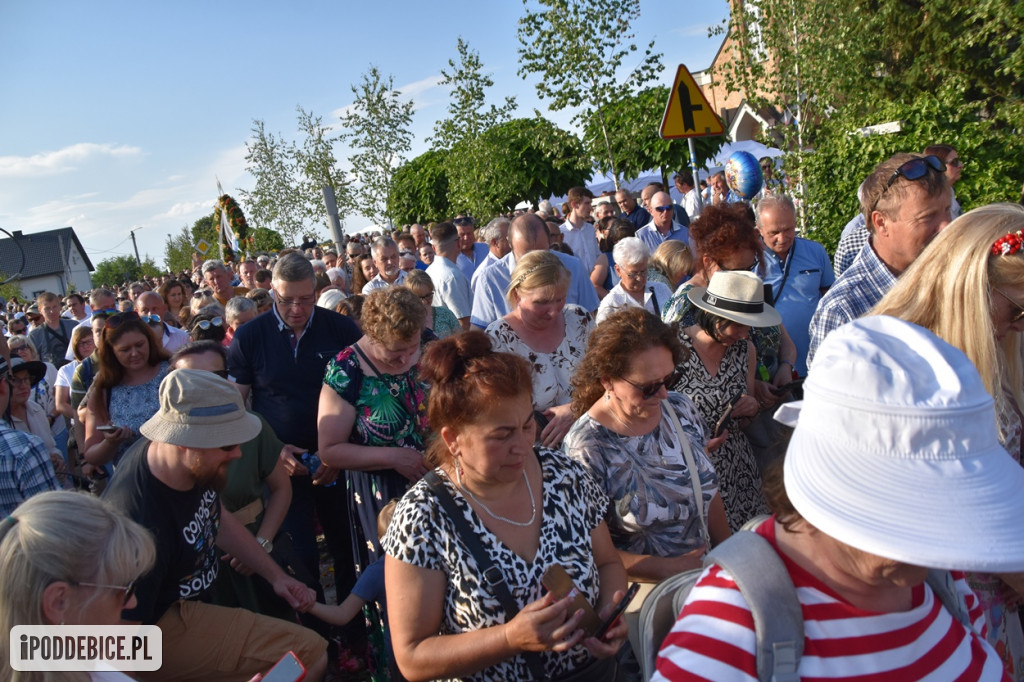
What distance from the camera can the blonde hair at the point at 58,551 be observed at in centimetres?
192

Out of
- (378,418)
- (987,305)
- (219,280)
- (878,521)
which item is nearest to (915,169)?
(987,305)

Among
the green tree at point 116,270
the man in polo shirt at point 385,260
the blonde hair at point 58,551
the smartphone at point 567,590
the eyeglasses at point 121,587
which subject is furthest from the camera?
the green tree at point 116,270

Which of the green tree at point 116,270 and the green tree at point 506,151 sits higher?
the green tree at point 116,270

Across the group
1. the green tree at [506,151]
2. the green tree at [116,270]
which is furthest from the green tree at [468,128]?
the green tree at [116,270]

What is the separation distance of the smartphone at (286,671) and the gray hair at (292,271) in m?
2.96

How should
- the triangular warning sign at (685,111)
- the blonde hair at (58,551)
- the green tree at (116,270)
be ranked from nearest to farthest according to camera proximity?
the blonde hair at (58,551), the triangular warning sign at (685,111), the green tree at (116,270)

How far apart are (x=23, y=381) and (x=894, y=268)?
5.96 m

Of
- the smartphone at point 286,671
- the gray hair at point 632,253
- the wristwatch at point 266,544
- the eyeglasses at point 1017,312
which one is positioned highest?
the gray hair at point 632,253

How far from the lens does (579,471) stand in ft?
8.64

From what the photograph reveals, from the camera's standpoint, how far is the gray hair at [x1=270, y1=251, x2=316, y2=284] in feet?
15.7

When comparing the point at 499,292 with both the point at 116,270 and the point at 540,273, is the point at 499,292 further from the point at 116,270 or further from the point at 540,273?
the point at 116,270

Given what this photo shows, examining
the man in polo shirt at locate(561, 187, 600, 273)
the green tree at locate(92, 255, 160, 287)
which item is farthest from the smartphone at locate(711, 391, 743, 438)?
the green tree at locate(92, 255, 160, 287)

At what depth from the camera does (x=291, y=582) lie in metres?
3.57

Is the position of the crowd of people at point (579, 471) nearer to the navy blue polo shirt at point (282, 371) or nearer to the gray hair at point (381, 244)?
the navy blue polo shirt at point (282, 371)
